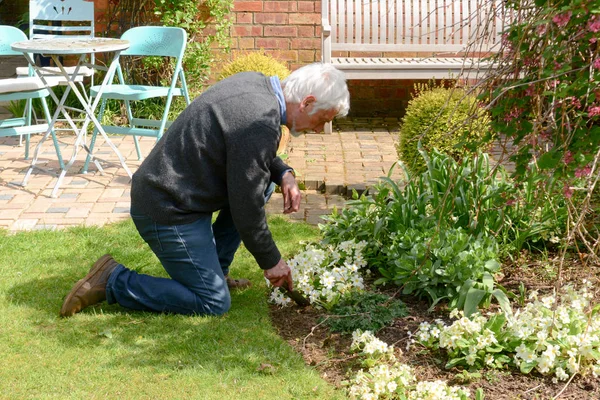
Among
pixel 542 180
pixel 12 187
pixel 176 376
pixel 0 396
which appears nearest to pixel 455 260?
pixel 542 180

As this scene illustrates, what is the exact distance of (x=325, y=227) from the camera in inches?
175

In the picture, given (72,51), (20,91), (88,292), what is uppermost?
(72,51)

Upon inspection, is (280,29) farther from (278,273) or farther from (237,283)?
(278,273)

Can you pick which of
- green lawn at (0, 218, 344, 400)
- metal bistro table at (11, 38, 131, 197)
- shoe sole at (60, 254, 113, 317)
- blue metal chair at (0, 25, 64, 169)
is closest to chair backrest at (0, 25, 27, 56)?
blue metal chair at (0, 25, 64, 169)

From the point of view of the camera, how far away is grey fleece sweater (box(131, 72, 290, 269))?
3141 millimetres

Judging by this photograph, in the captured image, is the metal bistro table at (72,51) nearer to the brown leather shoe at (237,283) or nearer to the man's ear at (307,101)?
the brown leather shoe at (237,283)

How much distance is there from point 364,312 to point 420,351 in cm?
39

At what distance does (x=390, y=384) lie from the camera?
2834 mm

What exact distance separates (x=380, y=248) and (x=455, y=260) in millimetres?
598

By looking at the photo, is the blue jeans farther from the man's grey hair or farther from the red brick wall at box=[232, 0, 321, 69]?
the red brick wall at box=[232, 0, 321, 69]

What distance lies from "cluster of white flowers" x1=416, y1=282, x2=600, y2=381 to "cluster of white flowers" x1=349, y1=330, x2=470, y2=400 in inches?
7.7

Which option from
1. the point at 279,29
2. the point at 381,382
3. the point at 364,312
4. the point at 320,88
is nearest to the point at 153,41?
the point at 279,29

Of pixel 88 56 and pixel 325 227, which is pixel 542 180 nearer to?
pixel 325 227

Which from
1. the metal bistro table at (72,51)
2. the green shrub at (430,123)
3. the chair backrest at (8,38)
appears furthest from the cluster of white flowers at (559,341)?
the chair backrest at (8,38)
